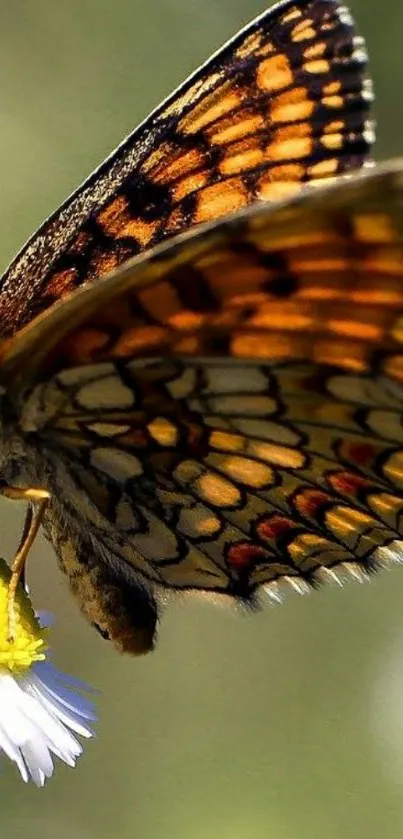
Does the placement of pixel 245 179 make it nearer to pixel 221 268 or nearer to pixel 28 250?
pixel 28 250

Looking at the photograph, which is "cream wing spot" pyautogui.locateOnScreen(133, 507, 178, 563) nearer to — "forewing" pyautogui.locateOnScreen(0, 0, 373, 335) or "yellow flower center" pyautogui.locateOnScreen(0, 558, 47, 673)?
"yellow flower center" pyautogui.locateOnScreen(0, 558, 47, 673)

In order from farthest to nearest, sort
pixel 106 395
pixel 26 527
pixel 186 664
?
1. pixel 186 664
2. pixel 26 527
3. pixel 106 395

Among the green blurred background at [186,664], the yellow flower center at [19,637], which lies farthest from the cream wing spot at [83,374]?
the green blurred background at [186,664]

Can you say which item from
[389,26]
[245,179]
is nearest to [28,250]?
[245,179]

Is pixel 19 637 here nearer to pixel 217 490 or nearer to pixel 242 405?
pixel 217 490

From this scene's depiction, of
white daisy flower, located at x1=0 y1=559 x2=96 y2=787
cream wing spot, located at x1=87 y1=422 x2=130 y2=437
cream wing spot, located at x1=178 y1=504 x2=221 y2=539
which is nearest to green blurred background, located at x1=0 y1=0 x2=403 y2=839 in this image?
white daisy flower, located at x1=0 y1=559 x2=96 y2=787

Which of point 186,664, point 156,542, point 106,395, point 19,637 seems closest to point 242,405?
point 106,395

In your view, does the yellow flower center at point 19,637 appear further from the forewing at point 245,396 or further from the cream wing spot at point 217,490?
the cream wing spot at point 217,490
